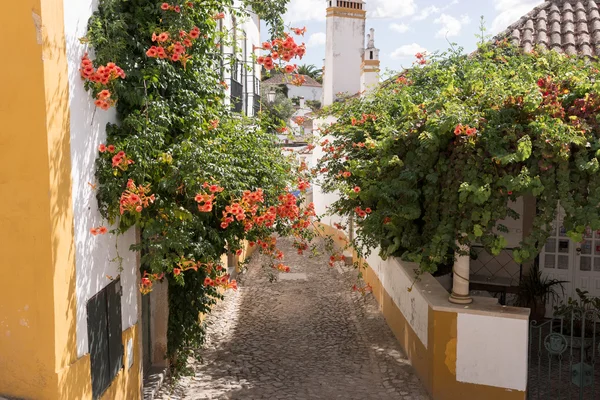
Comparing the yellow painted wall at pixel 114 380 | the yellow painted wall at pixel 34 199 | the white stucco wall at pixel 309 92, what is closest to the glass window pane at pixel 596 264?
the yellow painted wall at pixel 114 380

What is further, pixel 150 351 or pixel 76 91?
pixel 150 351

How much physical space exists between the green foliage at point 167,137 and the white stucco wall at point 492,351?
2.80m

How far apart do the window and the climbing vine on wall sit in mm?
439

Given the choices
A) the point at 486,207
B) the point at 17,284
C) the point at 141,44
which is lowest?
the point at 17,284

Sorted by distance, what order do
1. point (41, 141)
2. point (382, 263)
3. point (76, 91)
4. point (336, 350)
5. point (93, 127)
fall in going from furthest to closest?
point (382, 263), point (336, 350), point (93, 127), point (76, 91), point (41, 141)

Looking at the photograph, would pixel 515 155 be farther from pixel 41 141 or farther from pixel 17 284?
pixel 17 284

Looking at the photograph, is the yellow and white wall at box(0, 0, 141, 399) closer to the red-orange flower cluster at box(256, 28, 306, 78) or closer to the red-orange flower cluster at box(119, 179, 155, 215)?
the red-orange flower cluster at box(119, 179, 155, 215)

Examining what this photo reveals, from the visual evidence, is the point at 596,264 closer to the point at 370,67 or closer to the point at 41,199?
the point at 41,199

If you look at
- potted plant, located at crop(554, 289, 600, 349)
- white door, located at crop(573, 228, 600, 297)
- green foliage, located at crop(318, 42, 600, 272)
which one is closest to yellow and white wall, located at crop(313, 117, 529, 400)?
green foliage, located at crop(318, 42, 600, 272)

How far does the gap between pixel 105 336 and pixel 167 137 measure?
215 centimetres

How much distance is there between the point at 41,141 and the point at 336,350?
607 centimetres

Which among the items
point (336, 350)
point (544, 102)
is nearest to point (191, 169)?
point (544, 102)

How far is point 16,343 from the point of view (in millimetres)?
4637

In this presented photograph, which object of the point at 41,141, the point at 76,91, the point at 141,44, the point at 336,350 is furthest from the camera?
the point at 336,350
